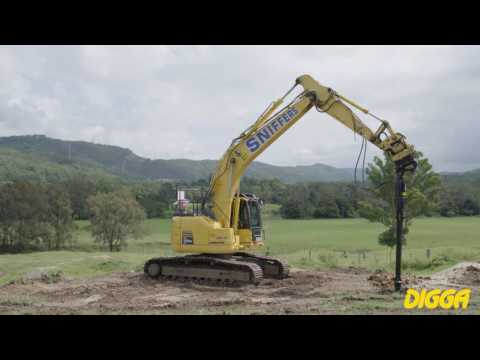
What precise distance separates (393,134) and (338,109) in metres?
2.01

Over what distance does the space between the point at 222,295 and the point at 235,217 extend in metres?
3.14

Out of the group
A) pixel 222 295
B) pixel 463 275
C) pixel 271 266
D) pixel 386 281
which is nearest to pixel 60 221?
pixel 271 266

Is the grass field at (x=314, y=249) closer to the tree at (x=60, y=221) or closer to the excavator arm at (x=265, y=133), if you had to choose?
the tree at (x=60, y=221)

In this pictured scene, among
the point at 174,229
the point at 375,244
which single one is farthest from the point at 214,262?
the point at 375,244

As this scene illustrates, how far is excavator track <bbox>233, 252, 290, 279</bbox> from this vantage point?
15992 millimetres

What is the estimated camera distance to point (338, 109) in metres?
14.8

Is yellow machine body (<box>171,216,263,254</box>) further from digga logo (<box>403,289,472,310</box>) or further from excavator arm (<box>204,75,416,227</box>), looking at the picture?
digga logo (<box>403,289,472,310</box>)

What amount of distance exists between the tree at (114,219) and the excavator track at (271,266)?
1503 inches

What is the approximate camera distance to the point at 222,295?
1356cm

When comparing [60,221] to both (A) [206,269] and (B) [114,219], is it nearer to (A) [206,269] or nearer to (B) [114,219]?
(B) [114,219]

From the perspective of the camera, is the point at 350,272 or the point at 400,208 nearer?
the point at 400,208

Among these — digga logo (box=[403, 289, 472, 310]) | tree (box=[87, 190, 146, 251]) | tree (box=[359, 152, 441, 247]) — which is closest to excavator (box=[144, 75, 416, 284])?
digga logo (box=[403, 289, 472, 310])

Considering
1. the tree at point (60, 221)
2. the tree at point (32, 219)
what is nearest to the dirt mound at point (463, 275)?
the tree at point (32, 219)

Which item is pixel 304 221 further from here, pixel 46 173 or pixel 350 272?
pixel 46 173
